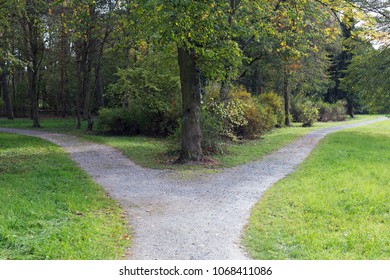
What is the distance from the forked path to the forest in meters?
2.24

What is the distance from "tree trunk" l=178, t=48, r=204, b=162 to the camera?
11.7 m

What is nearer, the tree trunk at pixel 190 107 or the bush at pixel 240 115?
the tree trunk at pixel 190 107

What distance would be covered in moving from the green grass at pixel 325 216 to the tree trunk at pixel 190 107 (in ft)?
10.5

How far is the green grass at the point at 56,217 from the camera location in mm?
4508

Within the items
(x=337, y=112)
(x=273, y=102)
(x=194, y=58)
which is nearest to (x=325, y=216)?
(x=194, y=58)

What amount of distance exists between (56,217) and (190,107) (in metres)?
6.68

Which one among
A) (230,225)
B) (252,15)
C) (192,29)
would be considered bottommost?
(230,225)

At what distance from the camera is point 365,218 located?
19.5 feet

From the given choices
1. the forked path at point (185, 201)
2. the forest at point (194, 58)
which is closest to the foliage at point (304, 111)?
the forest at point (194, 58)

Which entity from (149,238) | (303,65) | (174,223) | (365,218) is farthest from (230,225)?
(303,65)

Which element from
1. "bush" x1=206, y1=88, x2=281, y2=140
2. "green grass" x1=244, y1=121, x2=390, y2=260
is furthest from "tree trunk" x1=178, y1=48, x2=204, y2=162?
"green grass" x1=244, y1=121, x2=390, y2=260

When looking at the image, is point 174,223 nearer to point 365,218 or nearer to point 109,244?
point 109,244

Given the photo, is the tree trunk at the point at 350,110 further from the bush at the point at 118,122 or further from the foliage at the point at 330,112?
the bush at the point at 118,122
